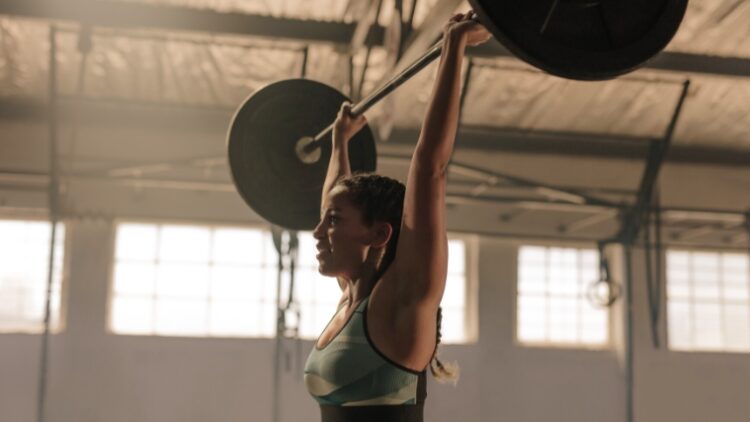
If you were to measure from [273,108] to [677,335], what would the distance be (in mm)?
6008

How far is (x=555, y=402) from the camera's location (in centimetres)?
Result: 717

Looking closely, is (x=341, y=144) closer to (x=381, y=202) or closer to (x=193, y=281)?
(x=381, y=202)

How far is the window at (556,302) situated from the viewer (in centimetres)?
741

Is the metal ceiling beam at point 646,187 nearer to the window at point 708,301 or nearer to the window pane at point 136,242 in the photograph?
the window at point 708,301

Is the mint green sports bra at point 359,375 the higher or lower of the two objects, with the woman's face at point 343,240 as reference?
lower

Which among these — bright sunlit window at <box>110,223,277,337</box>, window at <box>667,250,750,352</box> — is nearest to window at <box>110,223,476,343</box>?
bright sunlit window at <box>110,223,277,337</box>

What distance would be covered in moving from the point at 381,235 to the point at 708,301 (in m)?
6.97

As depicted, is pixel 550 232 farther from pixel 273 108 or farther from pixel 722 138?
pixel 273 108

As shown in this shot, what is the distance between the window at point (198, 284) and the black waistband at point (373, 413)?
5.31m

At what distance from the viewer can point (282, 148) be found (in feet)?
7.93

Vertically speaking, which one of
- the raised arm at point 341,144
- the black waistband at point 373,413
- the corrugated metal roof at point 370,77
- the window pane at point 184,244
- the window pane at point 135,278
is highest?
the corrugated metal roof at point 370,77

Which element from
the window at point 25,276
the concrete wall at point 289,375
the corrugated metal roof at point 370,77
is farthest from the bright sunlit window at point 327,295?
the window at point 25,276

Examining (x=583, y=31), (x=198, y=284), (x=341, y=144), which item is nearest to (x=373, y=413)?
(x=583, y=31)

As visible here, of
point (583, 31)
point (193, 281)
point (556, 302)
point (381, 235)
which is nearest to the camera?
point (583, 31)
